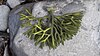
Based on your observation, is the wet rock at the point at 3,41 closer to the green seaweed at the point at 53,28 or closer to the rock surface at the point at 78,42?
the rock surface at the point at 78,42

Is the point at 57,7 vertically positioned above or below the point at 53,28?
above

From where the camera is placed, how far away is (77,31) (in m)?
3.06

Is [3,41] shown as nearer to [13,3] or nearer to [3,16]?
[3,16]

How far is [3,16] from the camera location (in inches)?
156

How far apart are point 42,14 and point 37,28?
11.1 inches

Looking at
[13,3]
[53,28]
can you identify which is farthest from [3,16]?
[53,28]

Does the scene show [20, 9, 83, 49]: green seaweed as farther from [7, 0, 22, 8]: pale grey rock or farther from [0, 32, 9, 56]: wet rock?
[7, 0, 22, 8]: pale grey rock

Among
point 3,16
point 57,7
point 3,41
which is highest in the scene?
point 57,7

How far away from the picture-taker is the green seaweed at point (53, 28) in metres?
2.98

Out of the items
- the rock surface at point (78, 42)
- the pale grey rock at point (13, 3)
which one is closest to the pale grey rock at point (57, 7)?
the rock surface at point (78, 42)

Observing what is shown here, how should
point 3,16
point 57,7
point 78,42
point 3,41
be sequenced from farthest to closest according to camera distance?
point 3,16 → point 3,41 → point 57,7 → point 78,42

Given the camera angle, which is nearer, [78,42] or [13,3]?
[78,42]

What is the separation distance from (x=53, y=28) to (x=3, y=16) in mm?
1214

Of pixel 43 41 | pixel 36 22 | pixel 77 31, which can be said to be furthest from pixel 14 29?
pixel 77 31
